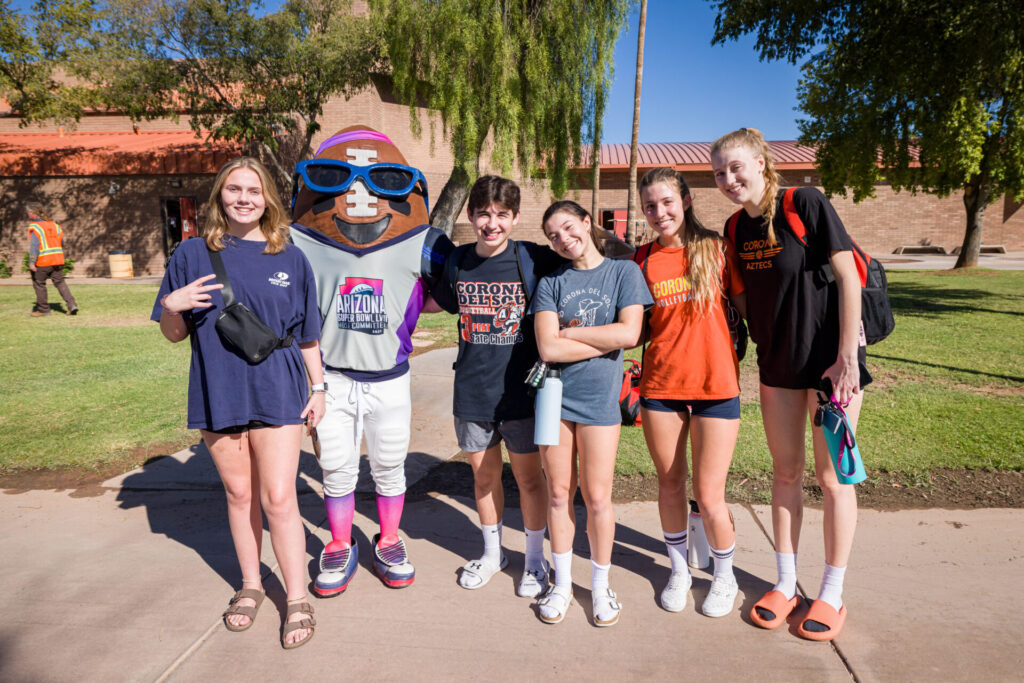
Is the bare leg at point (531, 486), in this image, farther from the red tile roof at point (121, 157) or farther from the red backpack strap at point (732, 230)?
the red tile roof at point (121, 157)

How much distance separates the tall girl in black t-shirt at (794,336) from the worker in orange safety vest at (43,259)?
12.7 metres

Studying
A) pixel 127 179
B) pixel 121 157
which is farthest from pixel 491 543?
pixel 121 157

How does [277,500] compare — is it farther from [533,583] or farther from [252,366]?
[533,583]

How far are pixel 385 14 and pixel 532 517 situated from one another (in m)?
9.60

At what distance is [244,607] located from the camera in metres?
2.70

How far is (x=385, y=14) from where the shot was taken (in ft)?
33.3

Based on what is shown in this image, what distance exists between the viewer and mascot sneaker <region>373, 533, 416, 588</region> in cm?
296

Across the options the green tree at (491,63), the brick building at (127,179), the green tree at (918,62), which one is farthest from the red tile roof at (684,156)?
the green tree at (491,63)

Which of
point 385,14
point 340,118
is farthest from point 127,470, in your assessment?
point 340,118

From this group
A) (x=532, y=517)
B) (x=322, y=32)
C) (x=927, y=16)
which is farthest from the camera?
(x=322, y=32)

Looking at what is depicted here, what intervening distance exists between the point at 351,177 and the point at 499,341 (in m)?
1.06

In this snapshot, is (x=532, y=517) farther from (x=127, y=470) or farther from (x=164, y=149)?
(x=164, y=149)

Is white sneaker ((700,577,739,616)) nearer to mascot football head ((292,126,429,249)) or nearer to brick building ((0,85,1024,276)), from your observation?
mascot football head ((292,126,429,249))

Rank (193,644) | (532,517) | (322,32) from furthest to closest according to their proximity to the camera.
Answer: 1. (322,32)
2. (532,517)
3. (193,644)
